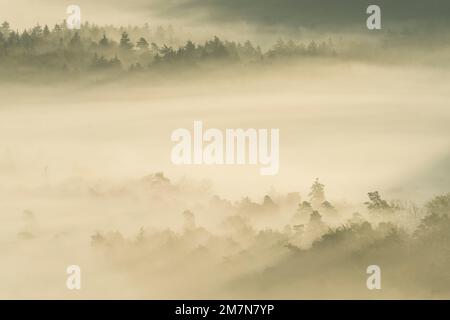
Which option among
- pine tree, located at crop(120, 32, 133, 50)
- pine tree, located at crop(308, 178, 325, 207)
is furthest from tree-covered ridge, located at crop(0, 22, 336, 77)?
pine tree, located at crop(308, 178, 325, 207)

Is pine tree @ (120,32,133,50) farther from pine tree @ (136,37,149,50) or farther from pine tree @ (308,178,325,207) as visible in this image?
pine tree @ (308,178,325,207)

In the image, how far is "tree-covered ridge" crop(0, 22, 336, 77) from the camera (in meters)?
7.65

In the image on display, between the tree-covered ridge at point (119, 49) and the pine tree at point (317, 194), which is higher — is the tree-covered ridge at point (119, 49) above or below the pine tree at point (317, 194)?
above

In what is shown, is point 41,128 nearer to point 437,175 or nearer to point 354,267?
point 354,267

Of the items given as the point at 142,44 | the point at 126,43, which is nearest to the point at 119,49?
the point at 126,43

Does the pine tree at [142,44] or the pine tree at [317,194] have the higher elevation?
the pine tree at [142,44]

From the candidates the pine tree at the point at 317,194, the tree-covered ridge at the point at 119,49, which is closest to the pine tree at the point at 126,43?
the tree-covered ridge at the point at 119,49

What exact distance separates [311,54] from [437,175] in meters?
1.37

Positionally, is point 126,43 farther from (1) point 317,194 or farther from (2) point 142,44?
(1) point 317,194

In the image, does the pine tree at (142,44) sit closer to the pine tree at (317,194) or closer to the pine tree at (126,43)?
the pine tree at (126,43)

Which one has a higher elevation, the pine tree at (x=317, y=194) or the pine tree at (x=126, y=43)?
the pine tree at (x=126, y=43)

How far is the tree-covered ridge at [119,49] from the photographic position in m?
7.65

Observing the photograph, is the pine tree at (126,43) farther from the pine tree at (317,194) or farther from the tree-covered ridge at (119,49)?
the pine tree at (317,194)

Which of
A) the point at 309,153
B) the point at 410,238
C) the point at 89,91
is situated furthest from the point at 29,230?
the point at 410,238
